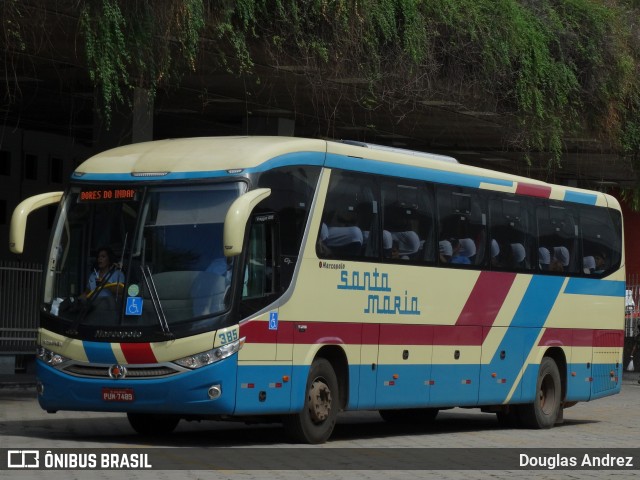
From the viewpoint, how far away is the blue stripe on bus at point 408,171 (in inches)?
648

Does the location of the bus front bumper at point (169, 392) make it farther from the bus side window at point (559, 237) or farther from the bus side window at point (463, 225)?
the bus side window at point (559, 237)

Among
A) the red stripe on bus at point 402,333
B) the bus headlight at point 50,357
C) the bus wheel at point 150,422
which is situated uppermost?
the red stripe on bus at point 402,333

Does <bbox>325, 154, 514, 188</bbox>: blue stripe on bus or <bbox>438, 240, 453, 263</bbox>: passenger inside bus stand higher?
<bbox>325, 154, 514, 188</bbox>: blue stripe on bus

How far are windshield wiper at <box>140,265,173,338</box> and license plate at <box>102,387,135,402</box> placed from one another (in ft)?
2.29

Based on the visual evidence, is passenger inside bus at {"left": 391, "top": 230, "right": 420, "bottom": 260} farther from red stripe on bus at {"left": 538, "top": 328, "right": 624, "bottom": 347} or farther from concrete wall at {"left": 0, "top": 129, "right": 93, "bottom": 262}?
concrete wall at {"left": 0, "top": 129, "right": 93, "bottom": 262}

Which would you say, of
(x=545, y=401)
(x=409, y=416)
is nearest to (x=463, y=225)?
(x=409, y=416)

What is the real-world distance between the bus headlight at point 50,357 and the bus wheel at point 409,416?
633 cm

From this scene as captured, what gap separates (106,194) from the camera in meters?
15.4

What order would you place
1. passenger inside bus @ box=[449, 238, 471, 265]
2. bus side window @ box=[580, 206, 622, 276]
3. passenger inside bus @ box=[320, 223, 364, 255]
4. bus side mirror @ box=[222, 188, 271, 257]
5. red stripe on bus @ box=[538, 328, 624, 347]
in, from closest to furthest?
bus side mirror @ box=[222, 188, 271, 257] → passenger inside bus @ box=[320, 223, 364, 255] → passenger inside bus @ box=[449, 238, 471, 265] → red stripe on bus @ box=[538, 328, 624, 347] → bus side window @ box=[580, 206, 622, 276]

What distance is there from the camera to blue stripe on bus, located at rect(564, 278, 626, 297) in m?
21.1

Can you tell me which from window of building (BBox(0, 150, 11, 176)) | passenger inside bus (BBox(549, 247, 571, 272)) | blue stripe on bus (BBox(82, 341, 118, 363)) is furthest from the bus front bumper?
window of building (BBox(0, 150, 11, 176))

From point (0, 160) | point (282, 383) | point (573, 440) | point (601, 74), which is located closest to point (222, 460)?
point (282, 383)

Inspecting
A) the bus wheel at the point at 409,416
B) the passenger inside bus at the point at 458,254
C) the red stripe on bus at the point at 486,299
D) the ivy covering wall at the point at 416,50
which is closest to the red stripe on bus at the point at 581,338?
the red stripe on bus at the point at 486,299

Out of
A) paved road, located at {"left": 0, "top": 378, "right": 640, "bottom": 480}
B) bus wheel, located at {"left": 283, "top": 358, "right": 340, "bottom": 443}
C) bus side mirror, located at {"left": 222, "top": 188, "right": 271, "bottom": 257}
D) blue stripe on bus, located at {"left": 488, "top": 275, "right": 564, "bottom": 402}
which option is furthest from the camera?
blue stripe on bus, located at {"left": 488, "top": 275, "right": 564, "bottom": 402}
